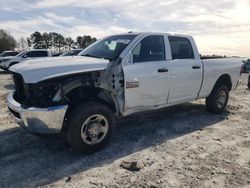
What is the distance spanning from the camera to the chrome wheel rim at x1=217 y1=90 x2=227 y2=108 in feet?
23.7

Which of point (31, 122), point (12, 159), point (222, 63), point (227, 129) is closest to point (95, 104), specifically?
point (31, 122)

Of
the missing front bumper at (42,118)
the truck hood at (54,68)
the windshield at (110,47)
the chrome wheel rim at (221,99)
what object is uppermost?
the windshield at (110,47)

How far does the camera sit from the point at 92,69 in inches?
171

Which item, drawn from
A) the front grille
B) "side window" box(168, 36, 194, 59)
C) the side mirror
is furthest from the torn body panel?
"side window" box(168, 36, 194, 59)

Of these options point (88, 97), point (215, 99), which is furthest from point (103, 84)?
point (215, 99)

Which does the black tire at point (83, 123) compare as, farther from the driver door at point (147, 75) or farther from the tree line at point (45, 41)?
the tree line at point (45, 41)

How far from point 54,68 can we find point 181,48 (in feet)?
10.3

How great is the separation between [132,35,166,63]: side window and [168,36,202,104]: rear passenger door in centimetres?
29

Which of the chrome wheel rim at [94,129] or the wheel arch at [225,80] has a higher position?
the wheel arch at [225,80]

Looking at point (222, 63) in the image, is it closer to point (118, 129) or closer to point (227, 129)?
point (227, 129)

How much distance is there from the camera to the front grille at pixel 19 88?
4.40 meters

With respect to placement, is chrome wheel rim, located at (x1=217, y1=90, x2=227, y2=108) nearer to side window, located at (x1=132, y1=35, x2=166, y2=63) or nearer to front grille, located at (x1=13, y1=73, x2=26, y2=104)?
side window, located at (x1=132, y1=35, x2=166, y2=63)

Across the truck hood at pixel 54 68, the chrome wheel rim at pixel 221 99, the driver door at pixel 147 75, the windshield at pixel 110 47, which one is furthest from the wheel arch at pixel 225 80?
the truck hood at pixel 54 68

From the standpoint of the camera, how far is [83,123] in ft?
13.9
